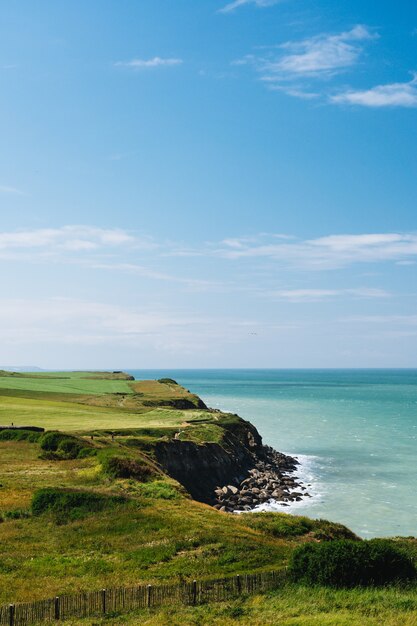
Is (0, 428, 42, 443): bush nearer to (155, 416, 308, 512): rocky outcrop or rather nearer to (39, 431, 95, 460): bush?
(39, 431, 95, 460): bush

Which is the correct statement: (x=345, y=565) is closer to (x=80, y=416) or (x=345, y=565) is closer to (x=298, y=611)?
(x=298, y=611)

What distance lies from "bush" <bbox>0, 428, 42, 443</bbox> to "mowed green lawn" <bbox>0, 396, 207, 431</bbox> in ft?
31.3

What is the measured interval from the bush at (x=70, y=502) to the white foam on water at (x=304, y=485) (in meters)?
30.5

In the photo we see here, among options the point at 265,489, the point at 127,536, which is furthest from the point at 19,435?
the point at 127,536

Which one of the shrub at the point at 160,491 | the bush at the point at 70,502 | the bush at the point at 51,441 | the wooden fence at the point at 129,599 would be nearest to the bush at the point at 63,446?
the bush at the point at 51,441

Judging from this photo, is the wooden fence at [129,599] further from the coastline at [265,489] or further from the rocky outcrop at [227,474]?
the rocky outcrop at [227,474]

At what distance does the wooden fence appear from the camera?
2134cm

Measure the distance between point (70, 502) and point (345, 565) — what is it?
19.9 metres

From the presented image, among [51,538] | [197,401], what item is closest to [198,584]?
[51,538]

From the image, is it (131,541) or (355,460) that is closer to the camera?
(131,541)

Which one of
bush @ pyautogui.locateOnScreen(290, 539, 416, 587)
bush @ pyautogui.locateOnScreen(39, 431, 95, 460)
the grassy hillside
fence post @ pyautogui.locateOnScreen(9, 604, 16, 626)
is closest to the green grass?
the grassy hillside

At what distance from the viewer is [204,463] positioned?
7500cm

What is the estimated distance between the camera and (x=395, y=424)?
150375mm

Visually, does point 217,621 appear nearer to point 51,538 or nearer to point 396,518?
point 51,538
